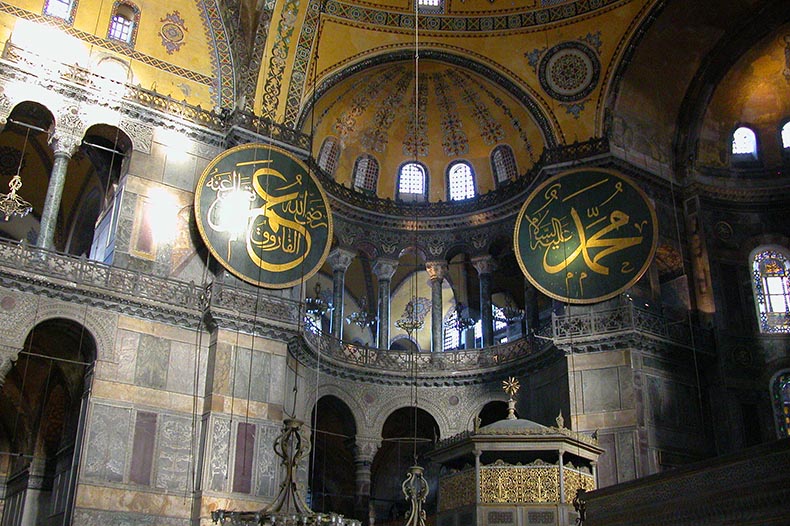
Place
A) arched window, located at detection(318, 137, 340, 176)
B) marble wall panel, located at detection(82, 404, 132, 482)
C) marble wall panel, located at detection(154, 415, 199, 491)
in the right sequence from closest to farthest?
marble wall panel, located at detection(82, 404, 132, 482) → marble wall panel, located at detection(154, 415, 199, 491) → arched window, located at detection(318, 137, 340, 176)

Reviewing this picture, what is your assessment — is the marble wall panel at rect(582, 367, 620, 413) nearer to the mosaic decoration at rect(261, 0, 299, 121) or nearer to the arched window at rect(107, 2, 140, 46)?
the mosaic decoration at rect(261, 0, 299, 121)

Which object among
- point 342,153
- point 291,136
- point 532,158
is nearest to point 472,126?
point 532,158

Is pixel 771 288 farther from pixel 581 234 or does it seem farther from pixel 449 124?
pixel 449 124

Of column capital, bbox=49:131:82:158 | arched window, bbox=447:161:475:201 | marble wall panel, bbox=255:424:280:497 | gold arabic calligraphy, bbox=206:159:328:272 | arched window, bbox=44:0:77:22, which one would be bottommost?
marble wall panel, bbox=255:424:280:497

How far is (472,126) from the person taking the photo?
1809 centimetres

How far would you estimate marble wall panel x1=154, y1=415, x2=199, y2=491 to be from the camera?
40.7 feet

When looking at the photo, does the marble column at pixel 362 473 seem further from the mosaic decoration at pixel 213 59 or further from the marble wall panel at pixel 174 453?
the mosaic decoration at pixel 213 59

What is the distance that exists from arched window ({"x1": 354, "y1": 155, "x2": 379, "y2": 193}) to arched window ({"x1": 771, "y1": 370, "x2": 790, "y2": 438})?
889cm

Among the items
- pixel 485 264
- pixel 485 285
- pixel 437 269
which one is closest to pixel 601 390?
pixel 485 285

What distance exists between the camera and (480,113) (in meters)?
17.9

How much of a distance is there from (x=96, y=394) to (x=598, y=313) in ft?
27.3

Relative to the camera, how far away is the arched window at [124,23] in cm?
1467

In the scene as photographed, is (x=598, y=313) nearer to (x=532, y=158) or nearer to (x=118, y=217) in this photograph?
(x=532, y=158)

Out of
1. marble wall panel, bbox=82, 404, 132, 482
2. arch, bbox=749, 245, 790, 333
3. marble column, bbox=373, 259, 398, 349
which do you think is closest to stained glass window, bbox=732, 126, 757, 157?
arch, bbox=749, 245, 790, 333
